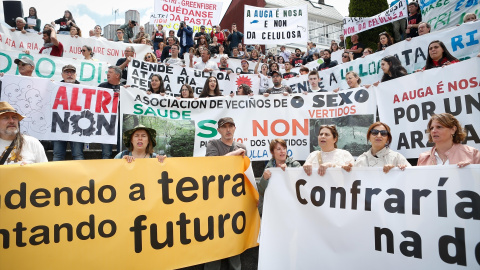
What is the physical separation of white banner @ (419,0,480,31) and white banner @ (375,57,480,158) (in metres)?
3.95

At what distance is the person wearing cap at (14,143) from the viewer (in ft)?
9.93

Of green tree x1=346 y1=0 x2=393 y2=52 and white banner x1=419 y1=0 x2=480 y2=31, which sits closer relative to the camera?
white banner x1=419 y1=0 x2=480 y2=31

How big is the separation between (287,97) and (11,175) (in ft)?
13.0

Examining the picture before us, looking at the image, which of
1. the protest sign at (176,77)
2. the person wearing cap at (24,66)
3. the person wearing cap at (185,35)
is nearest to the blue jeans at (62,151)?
the person wearing cap at (24,66)

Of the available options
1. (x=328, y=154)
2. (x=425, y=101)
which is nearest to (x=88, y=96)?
(x=328, y=154)

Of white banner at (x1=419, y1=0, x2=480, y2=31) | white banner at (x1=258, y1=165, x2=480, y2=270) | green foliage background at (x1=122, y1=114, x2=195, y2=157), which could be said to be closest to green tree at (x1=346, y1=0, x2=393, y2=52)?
white banner at (x1=419, y1=0, x2=480, y2=31)

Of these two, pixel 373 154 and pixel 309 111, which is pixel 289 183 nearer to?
pixel 373 154

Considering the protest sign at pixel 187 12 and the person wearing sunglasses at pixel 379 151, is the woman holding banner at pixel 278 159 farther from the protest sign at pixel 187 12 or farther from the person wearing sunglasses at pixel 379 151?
the protest sign at pixel 187 12

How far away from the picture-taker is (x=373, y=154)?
3.25 m

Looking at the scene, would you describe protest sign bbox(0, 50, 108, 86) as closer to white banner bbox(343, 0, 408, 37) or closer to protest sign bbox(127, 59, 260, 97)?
protest sign bbox(127, 59, 260, 97)

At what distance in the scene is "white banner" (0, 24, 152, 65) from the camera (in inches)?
311

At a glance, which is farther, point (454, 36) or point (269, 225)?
point (454, 36)

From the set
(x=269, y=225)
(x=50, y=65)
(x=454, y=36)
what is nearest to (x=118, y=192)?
(x=269, y=225)

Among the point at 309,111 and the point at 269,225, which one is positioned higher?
the point at 309,111
